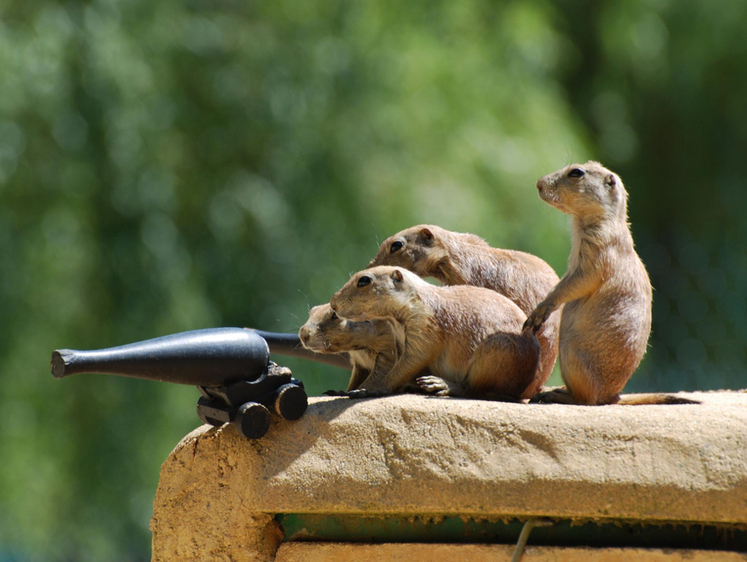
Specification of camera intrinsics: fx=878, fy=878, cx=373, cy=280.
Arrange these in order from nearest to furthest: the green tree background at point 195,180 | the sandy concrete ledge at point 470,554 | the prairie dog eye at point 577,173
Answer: the sandy concrete ledge at point 470,554
the prairie dog eye at point 577,173
the green tree background at point 195,180

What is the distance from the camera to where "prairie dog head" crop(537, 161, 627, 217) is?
267 centimetres

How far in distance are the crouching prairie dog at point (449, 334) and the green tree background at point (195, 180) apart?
2866mm

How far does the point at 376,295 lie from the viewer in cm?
263

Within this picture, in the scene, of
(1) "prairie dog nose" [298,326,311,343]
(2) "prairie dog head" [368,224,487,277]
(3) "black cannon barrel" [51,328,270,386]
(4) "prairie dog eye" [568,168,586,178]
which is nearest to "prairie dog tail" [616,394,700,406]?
(4) "prairie dog eye" [568,168,586,178]

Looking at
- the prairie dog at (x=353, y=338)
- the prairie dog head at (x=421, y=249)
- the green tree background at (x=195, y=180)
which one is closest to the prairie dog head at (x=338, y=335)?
the prairie dog at (x=353, y=338)

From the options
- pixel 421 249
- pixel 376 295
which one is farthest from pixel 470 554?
pixel 421 249

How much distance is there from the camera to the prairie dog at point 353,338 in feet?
8.96

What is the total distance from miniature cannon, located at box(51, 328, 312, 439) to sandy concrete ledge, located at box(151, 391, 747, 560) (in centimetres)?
8

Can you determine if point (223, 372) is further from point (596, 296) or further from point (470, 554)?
point (596, 296)

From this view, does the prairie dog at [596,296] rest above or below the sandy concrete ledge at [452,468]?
above

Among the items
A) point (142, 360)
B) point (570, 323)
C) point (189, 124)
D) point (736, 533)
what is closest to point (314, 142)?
point (189, 124)

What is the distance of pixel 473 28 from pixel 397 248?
4802 mm

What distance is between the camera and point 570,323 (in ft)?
8.51

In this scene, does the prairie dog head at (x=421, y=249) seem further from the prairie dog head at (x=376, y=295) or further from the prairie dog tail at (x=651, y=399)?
the prairie dog tail at (x=651, y=399)
